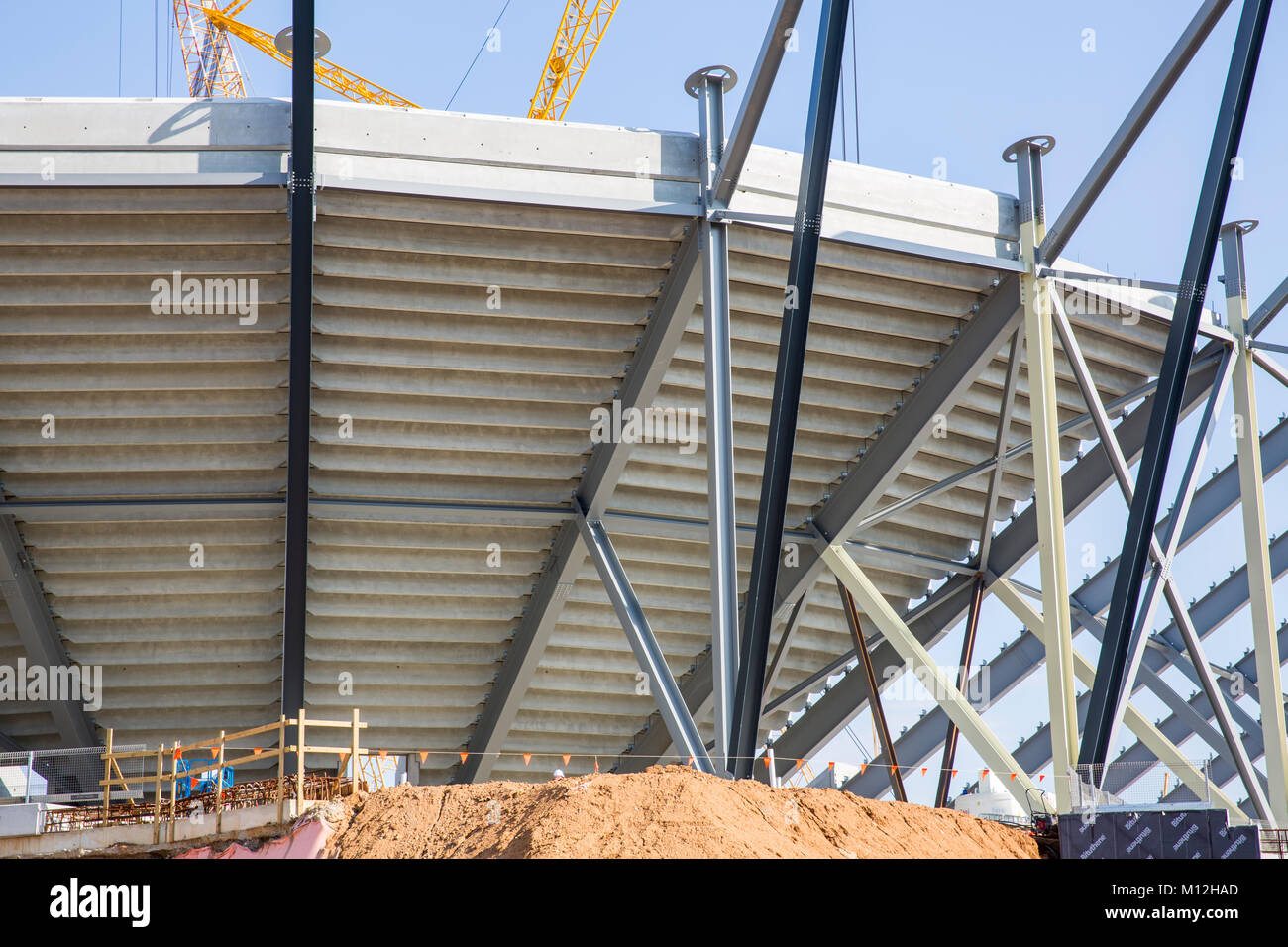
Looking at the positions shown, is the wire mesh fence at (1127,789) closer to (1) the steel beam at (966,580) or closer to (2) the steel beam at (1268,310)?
(1) the steel beam at (966,580)

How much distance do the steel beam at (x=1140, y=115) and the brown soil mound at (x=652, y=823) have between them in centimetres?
872

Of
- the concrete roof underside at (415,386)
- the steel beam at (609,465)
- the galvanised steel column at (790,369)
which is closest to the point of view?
the galvanised steel column at (790,369)

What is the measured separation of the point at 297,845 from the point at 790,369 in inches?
312

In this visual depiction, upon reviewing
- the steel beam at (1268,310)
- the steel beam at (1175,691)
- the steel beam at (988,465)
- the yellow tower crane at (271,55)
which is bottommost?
the steel beam at (1175,691)

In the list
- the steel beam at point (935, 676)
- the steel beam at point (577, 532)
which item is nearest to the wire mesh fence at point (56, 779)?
the steel beam at point (577, 532)

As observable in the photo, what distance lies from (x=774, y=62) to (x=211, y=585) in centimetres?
1281

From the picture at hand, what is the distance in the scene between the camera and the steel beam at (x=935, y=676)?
55.4 feet

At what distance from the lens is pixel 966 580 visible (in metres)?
23.8

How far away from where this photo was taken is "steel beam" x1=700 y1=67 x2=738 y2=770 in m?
16.0

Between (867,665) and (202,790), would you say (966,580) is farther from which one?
(202,790)

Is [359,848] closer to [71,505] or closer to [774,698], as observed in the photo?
[71,505]

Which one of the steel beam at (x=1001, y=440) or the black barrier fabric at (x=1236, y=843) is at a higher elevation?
the steel beam at (x=1001, y=440)

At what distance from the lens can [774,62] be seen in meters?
15.9
